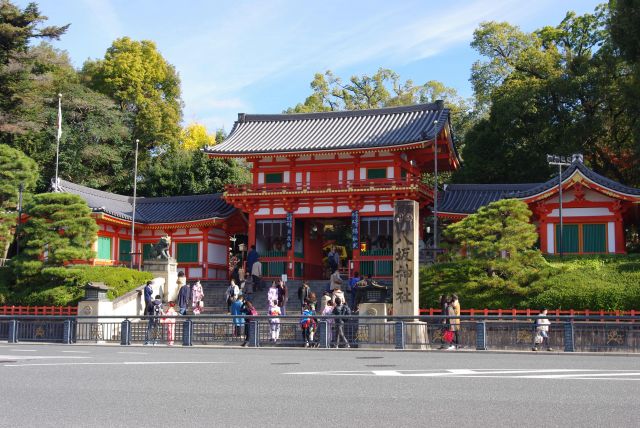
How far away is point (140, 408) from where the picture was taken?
905 cm

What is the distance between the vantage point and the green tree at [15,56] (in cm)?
4325

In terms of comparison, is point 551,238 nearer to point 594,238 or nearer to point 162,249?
point 594,238

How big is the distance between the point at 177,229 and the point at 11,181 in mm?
9180

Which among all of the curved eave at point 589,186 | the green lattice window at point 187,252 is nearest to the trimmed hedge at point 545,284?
the curved eave at point 589,186

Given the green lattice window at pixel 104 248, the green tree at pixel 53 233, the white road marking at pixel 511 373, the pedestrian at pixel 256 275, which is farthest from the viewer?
the green lattice window at pixel 104 248

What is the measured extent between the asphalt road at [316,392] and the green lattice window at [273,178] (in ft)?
84.8

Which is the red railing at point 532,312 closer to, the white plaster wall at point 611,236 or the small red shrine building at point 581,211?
the small red shrine building at point 581,211

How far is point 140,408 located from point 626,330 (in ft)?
45.7

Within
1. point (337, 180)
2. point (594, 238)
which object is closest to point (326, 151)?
point (337, 180)

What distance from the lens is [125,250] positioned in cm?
4203

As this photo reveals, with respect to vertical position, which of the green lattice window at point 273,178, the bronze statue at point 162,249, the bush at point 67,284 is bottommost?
the bush at point 67,284

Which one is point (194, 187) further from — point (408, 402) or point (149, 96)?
point (408, 402)

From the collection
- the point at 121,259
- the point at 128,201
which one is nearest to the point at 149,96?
the point at 128,201

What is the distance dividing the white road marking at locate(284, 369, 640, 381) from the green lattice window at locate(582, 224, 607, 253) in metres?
Answer: 22.1
